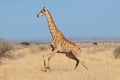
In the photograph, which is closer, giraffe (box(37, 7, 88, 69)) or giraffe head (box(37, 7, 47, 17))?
giraffe (box(37, 7, 88, 69))

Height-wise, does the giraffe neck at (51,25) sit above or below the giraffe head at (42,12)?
below

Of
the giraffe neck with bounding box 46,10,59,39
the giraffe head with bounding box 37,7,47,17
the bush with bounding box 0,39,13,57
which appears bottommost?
the bush with bounding box 0,39,13,57

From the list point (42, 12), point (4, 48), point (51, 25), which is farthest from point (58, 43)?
point (4, 48)

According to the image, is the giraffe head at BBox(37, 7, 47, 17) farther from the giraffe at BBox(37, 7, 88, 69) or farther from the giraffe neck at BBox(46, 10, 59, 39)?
the giraffe neck at BBox(46, 10, 59, 39)

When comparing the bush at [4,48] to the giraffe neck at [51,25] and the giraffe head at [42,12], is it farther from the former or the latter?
the giraffe head at [42,12]

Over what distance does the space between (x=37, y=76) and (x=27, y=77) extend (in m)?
0.55

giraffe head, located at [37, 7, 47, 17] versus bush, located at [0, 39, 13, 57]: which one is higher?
giraffe head, located at [37, 7, 47, 17]

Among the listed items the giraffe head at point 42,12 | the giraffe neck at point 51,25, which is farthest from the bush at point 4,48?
the giraffe head at point 42,12

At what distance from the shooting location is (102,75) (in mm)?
16266

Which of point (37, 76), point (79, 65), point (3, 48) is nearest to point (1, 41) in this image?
point (3, 48)

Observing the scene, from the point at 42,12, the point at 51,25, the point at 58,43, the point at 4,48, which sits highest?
the point at 42,12

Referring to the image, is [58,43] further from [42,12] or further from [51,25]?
[42,12]

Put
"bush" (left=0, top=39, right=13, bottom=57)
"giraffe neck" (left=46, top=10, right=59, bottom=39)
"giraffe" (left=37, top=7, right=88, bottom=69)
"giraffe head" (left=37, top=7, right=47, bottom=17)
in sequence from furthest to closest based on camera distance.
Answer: "bush" (left=0, top=39, right=13, bottom=57), "giraffe neck" (left=46, top=10, right=59, bottom=39), "giraffe head" (left=37, top=7, right=47, bottom=17), "giraffe" (left=37, top=7, right=88, bottom=69)

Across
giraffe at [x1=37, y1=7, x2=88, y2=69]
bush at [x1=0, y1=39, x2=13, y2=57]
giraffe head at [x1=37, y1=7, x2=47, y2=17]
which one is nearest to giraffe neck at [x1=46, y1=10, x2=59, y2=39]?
giraffe at [x1=37, y1=7, x2=88, y2=69]
